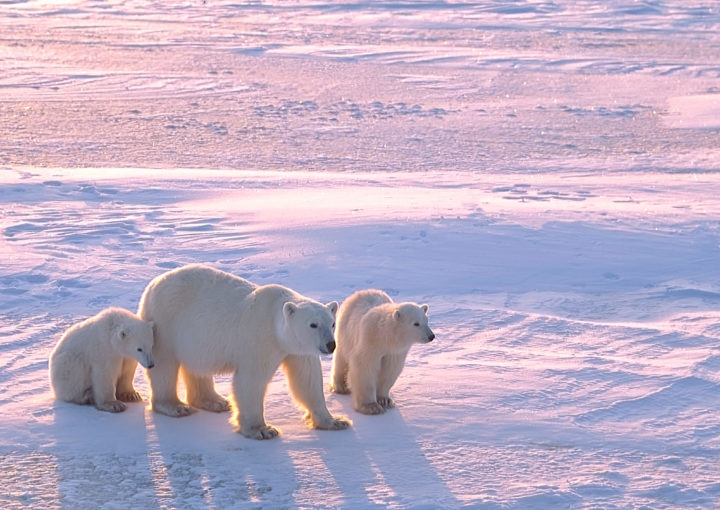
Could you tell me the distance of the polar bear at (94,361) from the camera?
466cm

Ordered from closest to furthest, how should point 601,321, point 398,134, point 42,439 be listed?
point 42,439, point 601,321, point 398,134

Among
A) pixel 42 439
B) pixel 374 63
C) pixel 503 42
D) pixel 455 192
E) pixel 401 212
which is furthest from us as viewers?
pixel 503 42

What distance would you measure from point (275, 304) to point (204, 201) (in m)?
4.32

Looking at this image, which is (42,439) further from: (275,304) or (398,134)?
(398,134)

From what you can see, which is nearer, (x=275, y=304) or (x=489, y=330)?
(x=275, y=304)

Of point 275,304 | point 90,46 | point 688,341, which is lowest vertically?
point 688,341

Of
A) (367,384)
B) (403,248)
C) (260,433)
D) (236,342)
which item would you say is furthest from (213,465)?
(403,248)

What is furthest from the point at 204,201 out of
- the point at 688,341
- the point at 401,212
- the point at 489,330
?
the point at 688,341

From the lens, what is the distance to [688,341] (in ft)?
18.8

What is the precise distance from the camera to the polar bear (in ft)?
15.3

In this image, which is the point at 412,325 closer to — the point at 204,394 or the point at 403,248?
the point at 204,394

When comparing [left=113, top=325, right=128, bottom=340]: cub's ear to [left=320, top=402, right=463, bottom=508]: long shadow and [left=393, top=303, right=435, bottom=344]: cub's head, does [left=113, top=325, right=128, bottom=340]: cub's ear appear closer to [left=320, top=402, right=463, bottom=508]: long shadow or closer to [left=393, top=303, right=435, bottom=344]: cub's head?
[left=320, top=402, right=463, bottom=508]: long shadow

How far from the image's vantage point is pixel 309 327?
14.0 feet

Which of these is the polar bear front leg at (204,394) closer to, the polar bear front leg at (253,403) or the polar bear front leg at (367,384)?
the polar bear front leg at (253,403)
